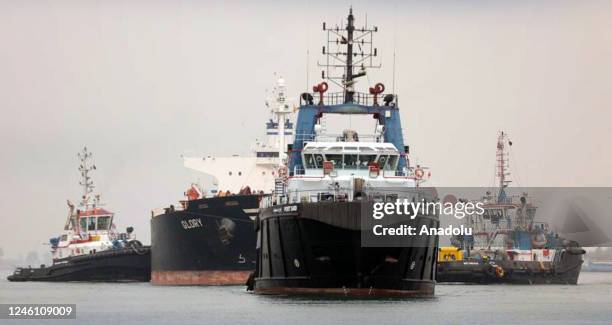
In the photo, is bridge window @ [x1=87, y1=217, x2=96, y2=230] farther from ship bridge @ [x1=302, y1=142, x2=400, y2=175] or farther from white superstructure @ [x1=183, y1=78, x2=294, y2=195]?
ship bridge @ [x1=302, y1=142, x2=400, y2=175]

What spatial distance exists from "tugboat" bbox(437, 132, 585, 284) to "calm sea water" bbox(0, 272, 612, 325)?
67.5 ft

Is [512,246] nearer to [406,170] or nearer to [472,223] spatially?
[472,223]

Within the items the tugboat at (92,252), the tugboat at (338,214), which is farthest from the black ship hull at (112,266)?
the tugboat at (338,214)

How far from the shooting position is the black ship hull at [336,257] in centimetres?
5881

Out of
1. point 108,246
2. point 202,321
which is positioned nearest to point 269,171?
point 108,246

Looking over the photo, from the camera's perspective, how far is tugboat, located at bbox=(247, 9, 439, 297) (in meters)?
59.0

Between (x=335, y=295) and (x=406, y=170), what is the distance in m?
9.85

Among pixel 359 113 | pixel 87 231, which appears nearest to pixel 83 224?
pixel 87 231

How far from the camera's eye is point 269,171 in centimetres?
9456

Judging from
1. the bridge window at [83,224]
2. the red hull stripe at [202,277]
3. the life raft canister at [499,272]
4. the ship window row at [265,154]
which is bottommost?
the red hull stripe at [202,277]

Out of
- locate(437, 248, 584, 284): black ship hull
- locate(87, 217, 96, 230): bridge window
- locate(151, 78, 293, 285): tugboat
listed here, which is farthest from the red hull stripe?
locate(87, 217, 96, 230): bridge window

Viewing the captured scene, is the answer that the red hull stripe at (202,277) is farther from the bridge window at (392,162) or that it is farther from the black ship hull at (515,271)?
the bridge window at (392,162)

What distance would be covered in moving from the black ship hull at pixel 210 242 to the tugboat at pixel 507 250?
1757cm

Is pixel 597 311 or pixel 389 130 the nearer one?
pixel 597 311
